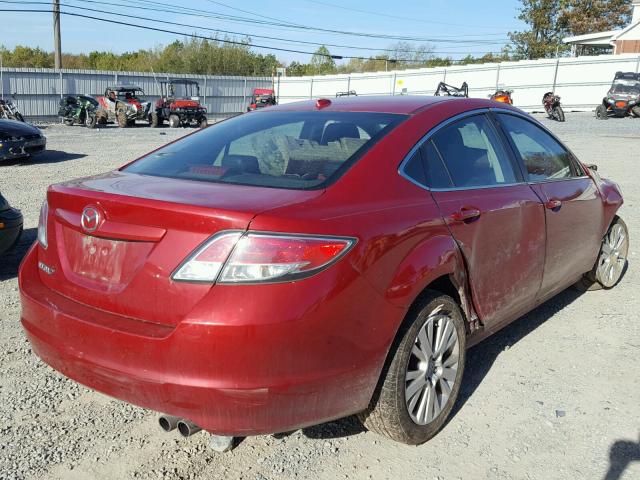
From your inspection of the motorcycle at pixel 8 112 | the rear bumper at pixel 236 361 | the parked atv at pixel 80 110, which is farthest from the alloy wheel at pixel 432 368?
the parked atv at pixel 80 110

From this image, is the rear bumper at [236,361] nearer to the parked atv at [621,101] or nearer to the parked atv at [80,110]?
the parked atv at [80,110]

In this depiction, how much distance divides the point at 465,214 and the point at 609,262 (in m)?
2.66

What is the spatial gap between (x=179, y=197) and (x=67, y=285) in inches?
25.0

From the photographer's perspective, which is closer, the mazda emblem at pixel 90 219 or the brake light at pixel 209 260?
the brake light at pixel 209 260

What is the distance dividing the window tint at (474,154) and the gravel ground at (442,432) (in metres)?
1.17

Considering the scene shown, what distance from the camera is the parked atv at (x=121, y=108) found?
25484 millimetres

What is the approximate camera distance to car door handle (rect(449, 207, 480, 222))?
9.70 feet

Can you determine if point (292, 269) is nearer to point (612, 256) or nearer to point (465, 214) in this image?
point (465, 214)

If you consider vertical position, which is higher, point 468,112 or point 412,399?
point 468,112

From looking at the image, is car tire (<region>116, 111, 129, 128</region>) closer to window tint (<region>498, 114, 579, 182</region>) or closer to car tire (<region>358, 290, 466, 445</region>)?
window tint (<region>498, 114, 579, 182</region>)

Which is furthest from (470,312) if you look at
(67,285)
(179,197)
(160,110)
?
(160,110)

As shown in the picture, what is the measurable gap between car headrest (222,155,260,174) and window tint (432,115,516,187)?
920 mm

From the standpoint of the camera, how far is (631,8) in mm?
50938

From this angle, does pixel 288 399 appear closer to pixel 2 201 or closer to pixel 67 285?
pixel 67 285
